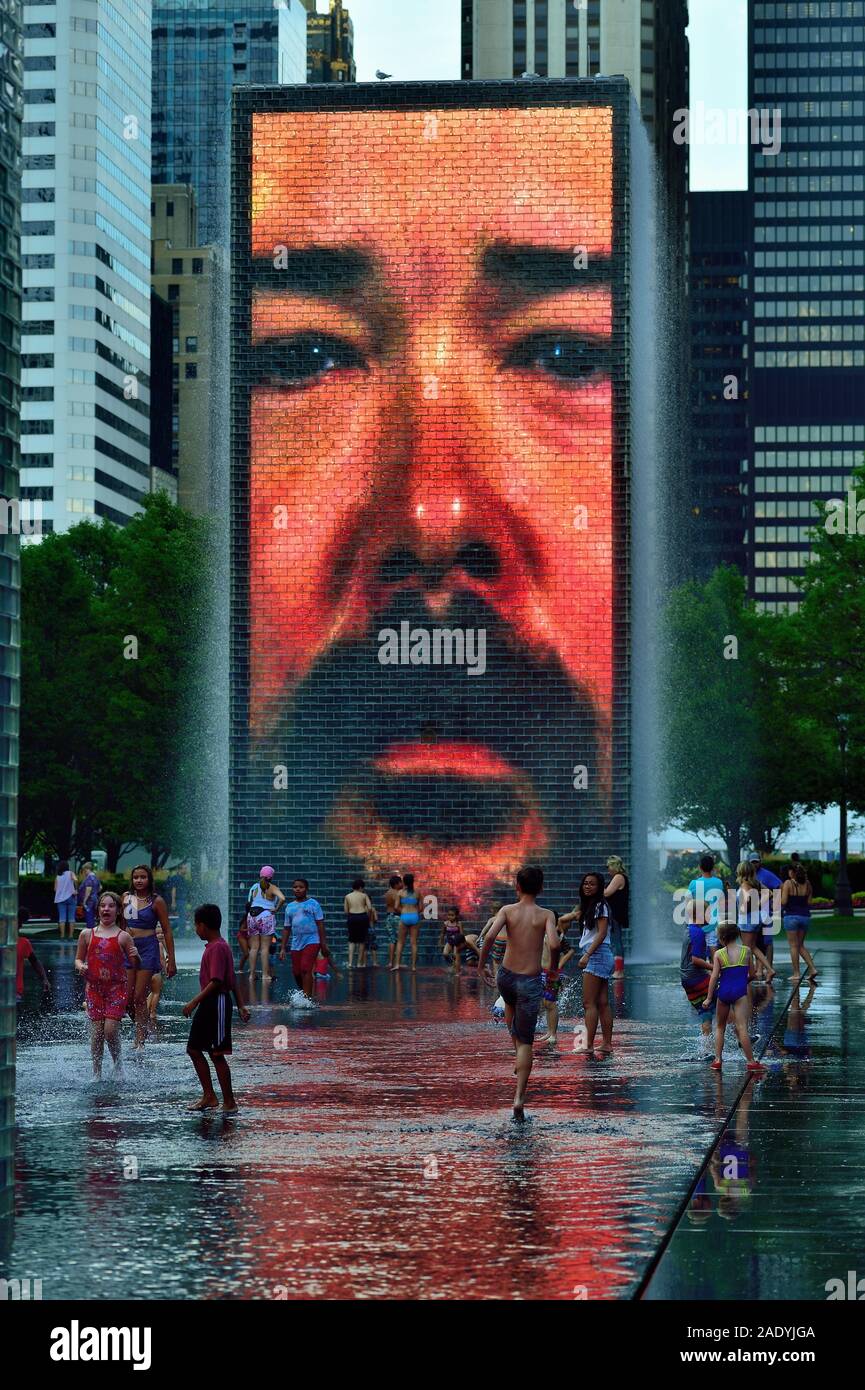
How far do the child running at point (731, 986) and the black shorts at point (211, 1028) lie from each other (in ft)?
15.7

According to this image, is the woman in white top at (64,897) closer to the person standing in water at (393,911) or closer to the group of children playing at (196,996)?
the person standing in water at (393,911)

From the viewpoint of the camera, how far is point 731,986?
1925 centimetres

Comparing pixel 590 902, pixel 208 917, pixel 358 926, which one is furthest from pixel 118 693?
pixel 208 917

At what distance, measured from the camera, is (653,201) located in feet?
156

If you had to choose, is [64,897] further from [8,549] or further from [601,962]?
[8,549]

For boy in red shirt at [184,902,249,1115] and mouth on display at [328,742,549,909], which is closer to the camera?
boy in red shirt at [184,902,249,1115]

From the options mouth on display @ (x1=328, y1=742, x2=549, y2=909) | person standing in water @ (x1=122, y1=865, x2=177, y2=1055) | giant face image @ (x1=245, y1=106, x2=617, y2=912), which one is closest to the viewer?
person standing in water @ (x1=122, y1=865, x2=177, y2=1055)

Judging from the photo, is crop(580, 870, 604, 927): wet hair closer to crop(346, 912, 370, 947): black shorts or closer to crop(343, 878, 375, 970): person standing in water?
crop(343, 878, 375, 970): person standing in water

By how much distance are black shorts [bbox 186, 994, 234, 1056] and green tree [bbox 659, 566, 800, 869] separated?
51.5m

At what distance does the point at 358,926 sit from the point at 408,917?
3.04 ft

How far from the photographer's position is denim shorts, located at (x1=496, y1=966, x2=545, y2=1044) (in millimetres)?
16234

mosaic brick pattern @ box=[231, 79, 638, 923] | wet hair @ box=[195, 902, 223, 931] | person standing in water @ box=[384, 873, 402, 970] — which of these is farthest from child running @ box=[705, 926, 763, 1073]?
mosaic brick pattern @ box=[231, 79, 638, 923]

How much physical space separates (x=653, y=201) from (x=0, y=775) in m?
39.1
